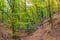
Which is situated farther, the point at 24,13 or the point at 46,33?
the point at 24,13

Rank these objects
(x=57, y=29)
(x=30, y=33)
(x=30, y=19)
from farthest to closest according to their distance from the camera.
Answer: (x=30, y=19)
(x=30, y=33)
(x=57, y=29)

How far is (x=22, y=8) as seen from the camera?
12.6 metres

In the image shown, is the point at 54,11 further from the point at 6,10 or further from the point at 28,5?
the point at 6,10

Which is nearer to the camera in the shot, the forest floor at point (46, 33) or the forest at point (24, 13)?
the forest floor at point (46, 33)

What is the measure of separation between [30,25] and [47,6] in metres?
1.54

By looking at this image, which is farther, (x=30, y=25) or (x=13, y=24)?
(x=30, y=25)

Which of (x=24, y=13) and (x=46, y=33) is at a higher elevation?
(x=24, y=13)

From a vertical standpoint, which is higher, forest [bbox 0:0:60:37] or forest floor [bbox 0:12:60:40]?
forest [bbox 0:0:60:37]

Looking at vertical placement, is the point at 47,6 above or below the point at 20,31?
above

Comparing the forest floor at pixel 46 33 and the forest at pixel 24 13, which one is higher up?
the forest at pixel 24 13

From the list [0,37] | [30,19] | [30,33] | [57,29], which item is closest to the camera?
[57,29]

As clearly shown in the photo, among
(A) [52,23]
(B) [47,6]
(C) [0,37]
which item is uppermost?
(B) [47,6]

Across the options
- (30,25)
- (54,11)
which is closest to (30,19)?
(30,25)

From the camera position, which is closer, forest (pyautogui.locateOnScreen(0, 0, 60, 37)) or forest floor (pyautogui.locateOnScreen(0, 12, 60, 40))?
forest floor (pyautogui.locateOnScreen(0, 12, 60, 40))
